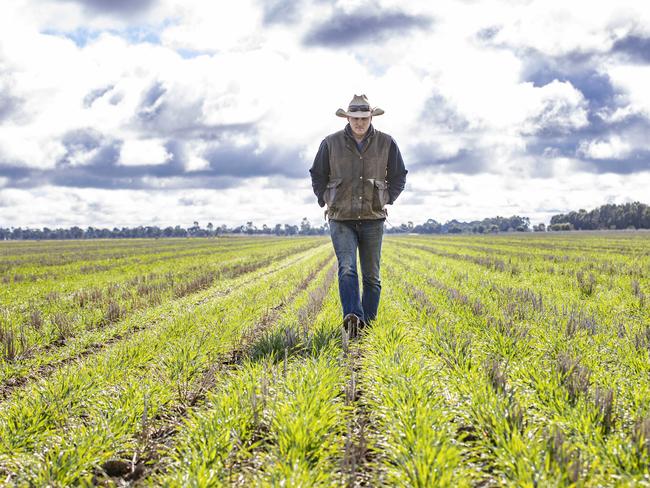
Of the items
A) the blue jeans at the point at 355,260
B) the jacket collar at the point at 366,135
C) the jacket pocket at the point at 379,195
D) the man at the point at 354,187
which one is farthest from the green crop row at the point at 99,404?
the jacket collar at the point at 366,135

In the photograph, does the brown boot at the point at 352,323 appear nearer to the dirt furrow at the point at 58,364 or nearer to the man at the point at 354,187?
the man at the point at 354,187

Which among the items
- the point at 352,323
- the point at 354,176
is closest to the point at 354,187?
the point at 354,176

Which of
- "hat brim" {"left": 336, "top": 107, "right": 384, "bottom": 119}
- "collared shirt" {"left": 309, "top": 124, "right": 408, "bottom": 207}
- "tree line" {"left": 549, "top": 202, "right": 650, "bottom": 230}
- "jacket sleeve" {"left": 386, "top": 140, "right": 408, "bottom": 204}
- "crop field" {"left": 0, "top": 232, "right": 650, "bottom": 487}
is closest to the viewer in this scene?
"crop field" {"left": 0, "top": 232, "right": 650, "bottom": 487}

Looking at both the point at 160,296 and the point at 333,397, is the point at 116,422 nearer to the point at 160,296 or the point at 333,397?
the point at 333,397

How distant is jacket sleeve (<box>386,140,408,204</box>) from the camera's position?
624 centimetres

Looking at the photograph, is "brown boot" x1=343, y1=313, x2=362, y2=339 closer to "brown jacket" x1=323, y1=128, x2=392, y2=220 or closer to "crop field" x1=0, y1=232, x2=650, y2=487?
"crop field" x1=0, y1=232, x2=650, y2=487

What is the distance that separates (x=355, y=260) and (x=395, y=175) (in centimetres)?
128

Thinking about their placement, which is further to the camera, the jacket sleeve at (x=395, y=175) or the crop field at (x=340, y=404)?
the jacket sleeve at (x=395, y=175)

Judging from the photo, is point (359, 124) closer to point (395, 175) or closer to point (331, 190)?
point (331, 190)

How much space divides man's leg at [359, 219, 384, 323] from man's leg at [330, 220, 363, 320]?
169mm

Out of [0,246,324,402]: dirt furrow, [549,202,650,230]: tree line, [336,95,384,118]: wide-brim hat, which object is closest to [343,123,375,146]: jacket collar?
[336,95,384,118]: wide-brim hat

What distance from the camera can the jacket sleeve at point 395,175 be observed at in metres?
6.24

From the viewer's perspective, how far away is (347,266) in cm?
593

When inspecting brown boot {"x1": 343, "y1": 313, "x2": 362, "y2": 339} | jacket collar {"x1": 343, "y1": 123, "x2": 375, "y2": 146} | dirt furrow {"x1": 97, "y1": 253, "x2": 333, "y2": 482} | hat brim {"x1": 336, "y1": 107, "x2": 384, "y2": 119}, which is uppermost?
hat brim {"x1": 336, "y1": 107, "x2": 384, "y2": 119}
